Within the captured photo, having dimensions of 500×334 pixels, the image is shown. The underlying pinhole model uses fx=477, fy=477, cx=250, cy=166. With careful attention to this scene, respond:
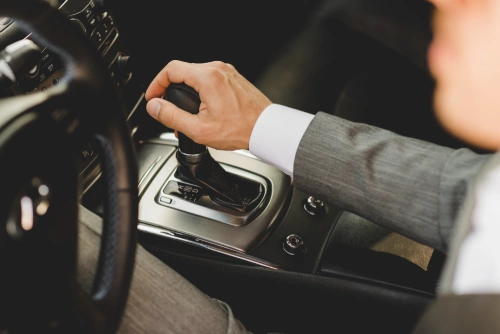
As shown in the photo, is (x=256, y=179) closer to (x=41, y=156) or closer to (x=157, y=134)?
(x=157, y=134)

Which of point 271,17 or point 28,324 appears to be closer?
point 28,324

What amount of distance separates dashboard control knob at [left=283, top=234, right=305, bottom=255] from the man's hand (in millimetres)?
200

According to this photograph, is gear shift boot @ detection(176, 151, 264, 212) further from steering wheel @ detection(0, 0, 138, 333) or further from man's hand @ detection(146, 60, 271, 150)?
steering wheel @ detection(0, 0, 138, 333)

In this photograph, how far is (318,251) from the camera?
2.83 ft

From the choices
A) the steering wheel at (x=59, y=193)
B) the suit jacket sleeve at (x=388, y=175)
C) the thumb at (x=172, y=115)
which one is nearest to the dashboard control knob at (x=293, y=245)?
the suit jacket sleeve at (x=388, y=175)

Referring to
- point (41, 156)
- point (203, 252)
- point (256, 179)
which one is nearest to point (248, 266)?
point (203, 252)

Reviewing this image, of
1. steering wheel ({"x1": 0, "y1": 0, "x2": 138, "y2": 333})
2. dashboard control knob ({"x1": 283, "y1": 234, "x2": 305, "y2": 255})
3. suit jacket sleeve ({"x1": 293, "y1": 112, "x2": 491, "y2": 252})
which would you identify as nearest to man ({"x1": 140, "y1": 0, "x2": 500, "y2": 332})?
suit jacket sleeve ({"x1": 293, "y1": 112, "x2": 491, "y2": 252})

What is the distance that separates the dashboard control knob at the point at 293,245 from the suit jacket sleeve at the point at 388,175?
13 centimetres

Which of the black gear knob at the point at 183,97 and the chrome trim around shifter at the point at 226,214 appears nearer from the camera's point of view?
the black gear knob at the point at 183,97

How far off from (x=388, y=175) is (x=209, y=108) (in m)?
0.30

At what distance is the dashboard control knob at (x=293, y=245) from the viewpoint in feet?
2.80

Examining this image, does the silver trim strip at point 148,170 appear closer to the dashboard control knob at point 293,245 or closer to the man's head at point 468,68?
the dashboard control knob at point 293,245

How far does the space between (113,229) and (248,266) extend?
14.1 inches

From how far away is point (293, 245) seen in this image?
855mm
